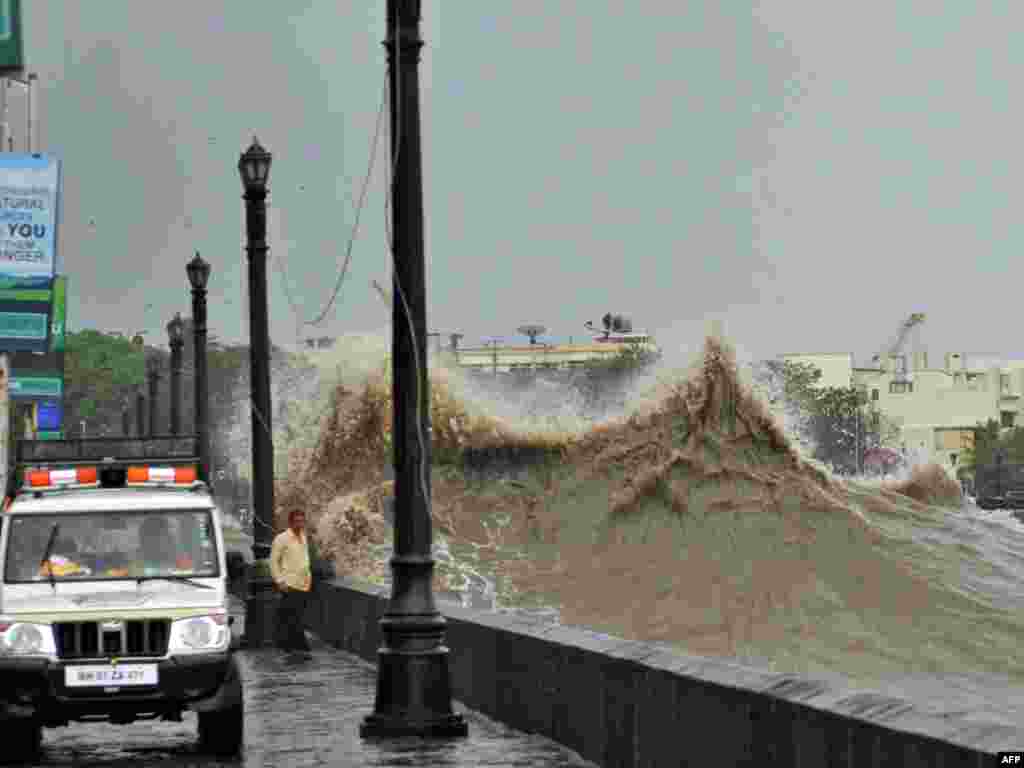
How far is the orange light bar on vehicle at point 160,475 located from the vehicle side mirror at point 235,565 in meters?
19.8

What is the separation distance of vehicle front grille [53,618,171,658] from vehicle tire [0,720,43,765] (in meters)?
0.55

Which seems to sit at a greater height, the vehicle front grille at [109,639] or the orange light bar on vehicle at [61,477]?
the orange light bar on vehicle at [61,477]

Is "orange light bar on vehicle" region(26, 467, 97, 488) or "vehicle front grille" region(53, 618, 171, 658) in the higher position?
"orange light bar on vehicle" region(26, 467, 97, 488)

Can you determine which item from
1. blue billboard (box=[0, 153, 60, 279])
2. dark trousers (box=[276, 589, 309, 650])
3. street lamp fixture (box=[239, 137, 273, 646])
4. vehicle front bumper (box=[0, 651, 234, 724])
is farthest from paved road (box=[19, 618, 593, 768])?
blue billboard (box=[0, 153, 60, 279])

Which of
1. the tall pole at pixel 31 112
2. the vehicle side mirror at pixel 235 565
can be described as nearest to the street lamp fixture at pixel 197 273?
the vehicle side mirror at pixel 235 565

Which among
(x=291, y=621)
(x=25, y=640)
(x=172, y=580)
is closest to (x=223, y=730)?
(x=172, y=580)

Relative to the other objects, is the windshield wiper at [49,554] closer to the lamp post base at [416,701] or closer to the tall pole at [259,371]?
the lamp post base at [416,701]

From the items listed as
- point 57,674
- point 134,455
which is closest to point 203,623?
point 57,674

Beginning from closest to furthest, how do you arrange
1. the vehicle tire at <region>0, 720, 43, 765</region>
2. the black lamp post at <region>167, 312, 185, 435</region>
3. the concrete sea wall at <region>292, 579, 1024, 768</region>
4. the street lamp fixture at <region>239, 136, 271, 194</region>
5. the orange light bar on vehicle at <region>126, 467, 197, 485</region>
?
1. the concrete sea wall at <region>292, 579, 1024, 768</region>
2. the vehicle tire at <region>0, 720, 43, 765</region>
3. the orange light bar on vehicle at <region>126, 467, 197, 485</region>
4. the street lamp fixture at <region>239, 136, 271, 194</region>
5. the black lamp post at <region>167, 312, 185, 435</region>

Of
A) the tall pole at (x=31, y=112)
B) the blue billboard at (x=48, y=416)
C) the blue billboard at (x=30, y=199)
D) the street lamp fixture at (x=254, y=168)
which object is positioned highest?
the tall pole at (x=31, y=112)

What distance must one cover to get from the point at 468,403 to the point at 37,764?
25.1 metres

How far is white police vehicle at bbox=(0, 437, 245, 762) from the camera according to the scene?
17094mm

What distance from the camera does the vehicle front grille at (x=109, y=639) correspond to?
1719 cm

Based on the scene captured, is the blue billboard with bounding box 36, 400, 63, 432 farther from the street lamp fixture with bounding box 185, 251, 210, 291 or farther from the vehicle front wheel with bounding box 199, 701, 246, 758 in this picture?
the vehicle front wheel with bounding box 199, 701, 246, 758
